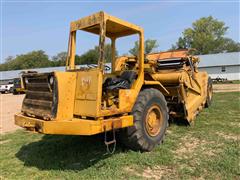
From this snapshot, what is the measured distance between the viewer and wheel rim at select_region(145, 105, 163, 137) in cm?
491

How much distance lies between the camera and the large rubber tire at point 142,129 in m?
4.52

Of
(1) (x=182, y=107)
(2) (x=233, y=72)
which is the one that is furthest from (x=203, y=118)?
(2) (x=233, y=72)

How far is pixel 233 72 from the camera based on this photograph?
36.0 m

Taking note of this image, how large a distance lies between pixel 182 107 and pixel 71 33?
139 inches

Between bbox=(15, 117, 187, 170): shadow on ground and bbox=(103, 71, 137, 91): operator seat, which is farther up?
bbox=(103, 71, 137, 91): operator seat

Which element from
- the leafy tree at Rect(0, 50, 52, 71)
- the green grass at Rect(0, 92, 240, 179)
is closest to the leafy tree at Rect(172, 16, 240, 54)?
the leafy tree at Rect(0, 50, 52, 71)

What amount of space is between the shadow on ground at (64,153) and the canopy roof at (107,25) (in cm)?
245

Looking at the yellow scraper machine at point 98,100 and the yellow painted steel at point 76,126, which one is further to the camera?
the yellow scraper machine at point 98,100

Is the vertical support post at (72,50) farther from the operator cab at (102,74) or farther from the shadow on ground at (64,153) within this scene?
the shadow on ground at (64,153)

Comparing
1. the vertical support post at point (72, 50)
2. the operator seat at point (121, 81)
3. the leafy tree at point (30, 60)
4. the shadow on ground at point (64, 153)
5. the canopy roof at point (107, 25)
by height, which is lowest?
the shadow on ground at point (64, 153)

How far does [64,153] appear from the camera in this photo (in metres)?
5.04

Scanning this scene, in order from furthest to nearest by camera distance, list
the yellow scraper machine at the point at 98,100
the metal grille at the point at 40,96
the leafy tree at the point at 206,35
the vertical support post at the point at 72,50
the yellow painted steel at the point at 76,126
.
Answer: the leafy tree at the point at 206,35 < the vertical support post at the point at 72,50 < the metal grille at the point at 40,96 < the yellow scraper machine at the point at 98,100 < the yellow painted steel at the point at 76,126

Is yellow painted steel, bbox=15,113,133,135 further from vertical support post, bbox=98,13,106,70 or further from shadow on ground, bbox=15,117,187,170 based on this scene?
vertical support post, bbox=98,13,106,70

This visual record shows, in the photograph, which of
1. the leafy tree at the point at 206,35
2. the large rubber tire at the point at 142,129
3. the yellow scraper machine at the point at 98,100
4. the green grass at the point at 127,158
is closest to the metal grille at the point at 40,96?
the yellow scraper machine at the point at 98,100
